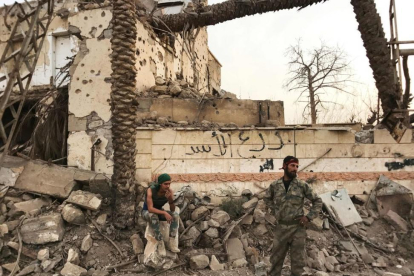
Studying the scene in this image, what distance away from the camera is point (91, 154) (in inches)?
315

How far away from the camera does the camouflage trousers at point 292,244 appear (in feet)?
15.8

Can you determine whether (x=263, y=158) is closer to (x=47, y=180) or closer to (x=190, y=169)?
(x=190, y=169)

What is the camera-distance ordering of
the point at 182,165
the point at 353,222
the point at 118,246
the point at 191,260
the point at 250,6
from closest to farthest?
the point at 191,260 → the point at 118,246 → the point at 353,222 → the point at 182,165 → the point at 250,6

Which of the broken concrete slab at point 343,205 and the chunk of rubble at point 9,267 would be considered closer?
the chunk of rubble at point 9,267

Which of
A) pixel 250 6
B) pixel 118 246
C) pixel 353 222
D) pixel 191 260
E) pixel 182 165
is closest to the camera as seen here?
pixel 191 260

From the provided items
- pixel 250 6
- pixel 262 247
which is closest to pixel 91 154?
pixel 262 247

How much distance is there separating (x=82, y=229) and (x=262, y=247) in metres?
3.62

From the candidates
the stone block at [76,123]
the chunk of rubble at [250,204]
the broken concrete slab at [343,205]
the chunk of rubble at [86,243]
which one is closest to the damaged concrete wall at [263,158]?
the broken concrete slab at [343,205]

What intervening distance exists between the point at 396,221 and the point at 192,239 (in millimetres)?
4529

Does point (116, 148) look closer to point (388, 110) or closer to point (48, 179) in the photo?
point (48, 179)

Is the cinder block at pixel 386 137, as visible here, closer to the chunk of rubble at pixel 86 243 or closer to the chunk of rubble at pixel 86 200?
the chunk of rubble at pixel 86 200

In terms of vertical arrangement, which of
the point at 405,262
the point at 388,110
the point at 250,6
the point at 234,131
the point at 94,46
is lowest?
the point at 405,262

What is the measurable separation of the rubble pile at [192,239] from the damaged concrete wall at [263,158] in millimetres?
542

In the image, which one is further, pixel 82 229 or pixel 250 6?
pixel 250 6
